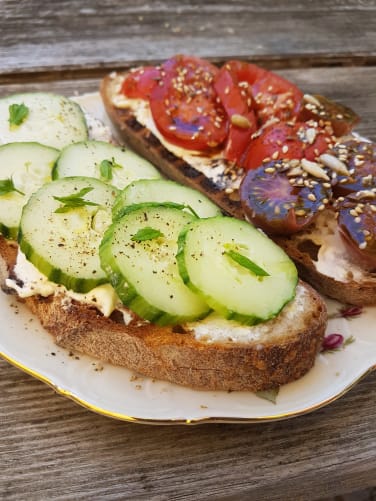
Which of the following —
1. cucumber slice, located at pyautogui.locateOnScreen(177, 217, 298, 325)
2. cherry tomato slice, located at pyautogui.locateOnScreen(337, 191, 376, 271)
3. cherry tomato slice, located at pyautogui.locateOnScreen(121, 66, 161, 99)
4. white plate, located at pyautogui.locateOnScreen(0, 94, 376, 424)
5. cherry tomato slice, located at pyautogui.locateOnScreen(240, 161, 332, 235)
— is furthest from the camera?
cherry tomato slice, located at pyautogui.locateOnScreen(121, 66, 161, 99)

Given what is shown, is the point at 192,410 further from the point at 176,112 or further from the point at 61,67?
the point at 61,67

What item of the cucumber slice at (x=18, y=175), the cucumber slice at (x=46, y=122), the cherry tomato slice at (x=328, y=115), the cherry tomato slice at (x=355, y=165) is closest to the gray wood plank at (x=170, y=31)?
the cucumber slice at (x=46, y=122)

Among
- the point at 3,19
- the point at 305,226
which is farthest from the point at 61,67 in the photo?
the point at 305,226

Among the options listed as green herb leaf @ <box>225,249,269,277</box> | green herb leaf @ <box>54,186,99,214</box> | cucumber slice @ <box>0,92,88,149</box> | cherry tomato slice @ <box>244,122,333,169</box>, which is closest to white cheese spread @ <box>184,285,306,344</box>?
green herb leaf @ <box>225,249,269,277</box>

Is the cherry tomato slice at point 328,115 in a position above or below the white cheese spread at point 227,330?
above

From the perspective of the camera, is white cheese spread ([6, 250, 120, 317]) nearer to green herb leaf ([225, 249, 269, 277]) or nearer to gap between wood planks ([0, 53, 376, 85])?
green herb leaf ([225, 249, 269, 277])

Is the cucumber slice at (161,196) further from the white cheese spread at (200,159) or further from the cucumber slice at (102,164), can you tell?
the white cheese spread at (200,159)
